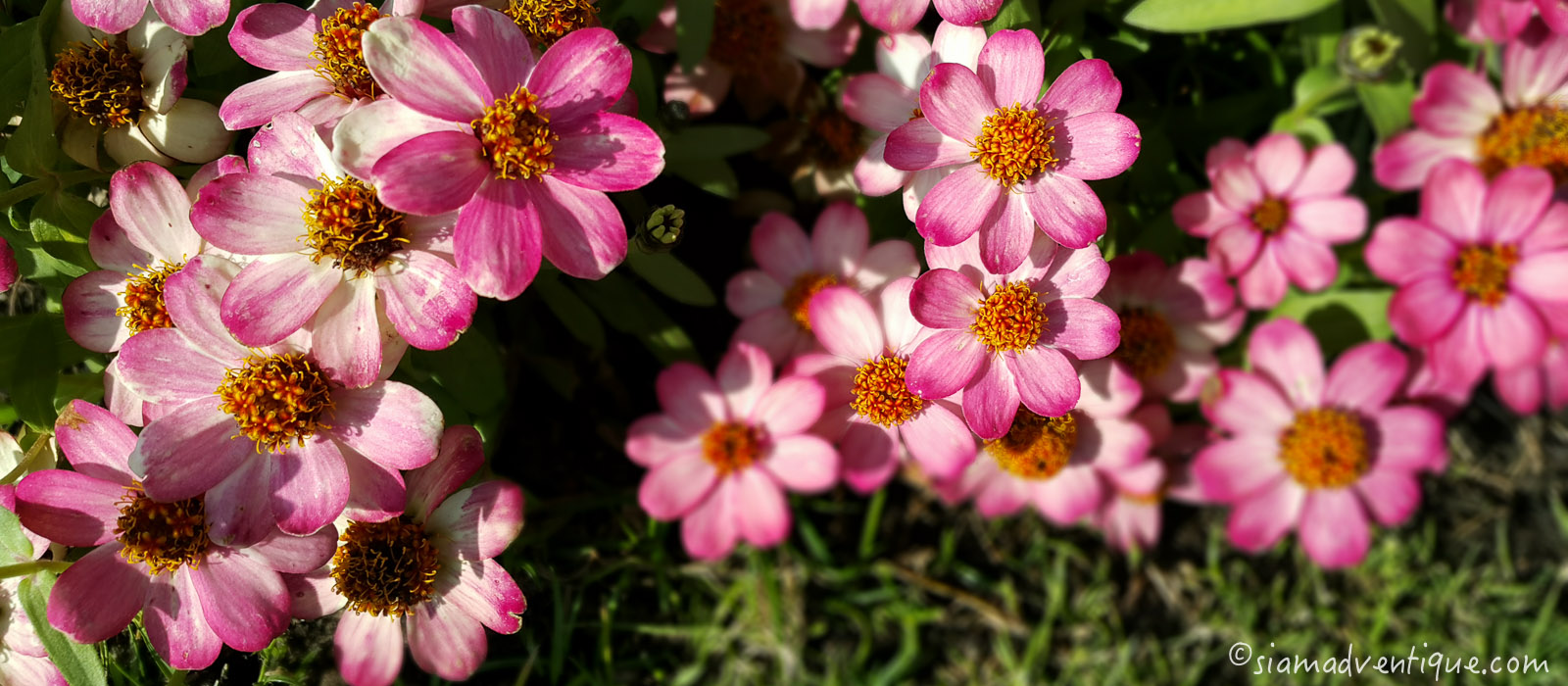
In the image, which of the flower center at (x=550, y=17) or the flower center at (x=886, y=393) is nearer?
the flower center at (x=550, y=17)

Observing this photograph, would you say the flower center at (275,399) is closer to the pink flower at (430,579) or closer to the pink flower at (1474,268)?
the pink flower at (430,579)

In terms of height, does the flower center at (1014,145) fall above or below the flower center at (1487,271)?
below

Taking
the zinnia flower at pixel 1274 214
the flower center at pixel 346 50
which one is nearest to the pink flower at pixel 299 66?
the flower center at pixel 346 50

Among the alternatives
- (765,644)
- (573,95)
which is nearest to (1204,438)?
(765,644)

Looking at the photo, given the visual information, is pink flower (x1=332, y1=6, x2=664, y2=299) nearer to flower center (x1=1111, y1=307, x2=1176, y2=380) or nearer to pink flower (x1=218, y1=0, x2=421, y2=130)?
pink flower (x1=218, y1=0, x2=421, y2=130)

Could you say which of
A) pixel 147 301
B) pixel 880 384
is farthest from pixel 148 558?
pixel 880 384

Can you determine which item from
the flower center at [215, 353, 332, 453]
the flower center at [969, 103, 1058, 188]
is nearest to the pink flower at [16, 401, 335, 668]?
the flower center at [215, 353, 332, 453]
